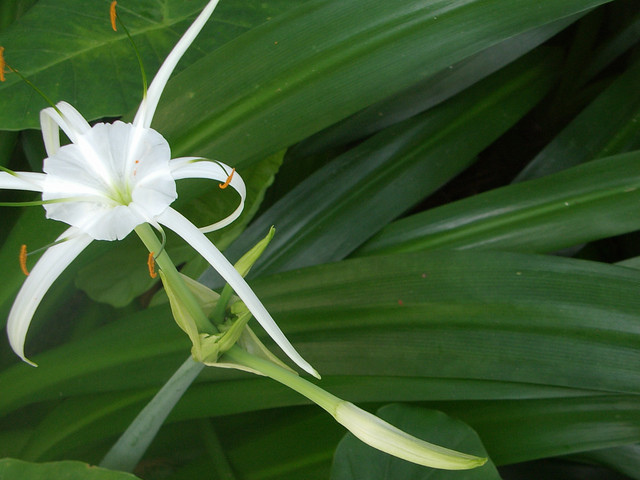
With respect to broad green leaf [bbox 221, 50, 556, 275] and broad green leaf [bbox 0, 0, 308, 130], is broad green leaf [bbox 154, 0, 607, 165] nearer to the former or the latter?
broad green leaf [bbox 0, 0, 308, 130]

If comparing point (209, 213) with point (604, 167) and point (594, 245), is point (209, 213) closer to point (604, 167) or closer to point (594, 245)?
point (604, 167)

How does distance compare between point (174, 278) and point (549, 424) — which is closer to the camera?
point (174, 278)

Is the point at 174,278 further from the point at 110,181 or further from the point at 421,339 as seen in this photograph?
the point at 421,339

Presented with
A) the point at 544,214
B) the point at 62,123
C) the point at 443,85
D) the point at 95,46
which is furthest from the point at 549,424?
the point at 95,46

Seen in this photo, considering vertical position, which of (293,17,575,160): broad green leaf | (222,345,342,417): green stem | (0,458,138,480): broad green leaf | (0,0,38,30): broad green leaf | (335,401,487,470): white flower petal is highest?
(293,17,575,160): broad green leaf

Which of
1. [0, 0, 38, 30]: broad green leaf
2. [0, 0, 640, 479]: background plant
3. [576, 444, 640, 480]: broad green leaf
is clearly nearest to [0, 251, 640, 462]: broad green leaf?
[0, 0, 640, 479]: background plant

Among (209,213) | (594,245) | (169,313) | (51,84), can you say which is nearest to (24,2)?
(51,84)
